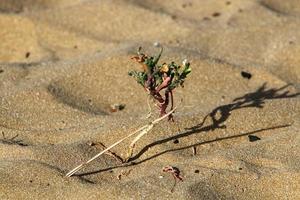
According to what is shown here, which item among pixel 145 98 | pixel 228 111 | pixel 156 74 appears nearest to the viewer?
pixel 156 74

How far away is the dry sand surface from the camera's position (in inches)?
97.6

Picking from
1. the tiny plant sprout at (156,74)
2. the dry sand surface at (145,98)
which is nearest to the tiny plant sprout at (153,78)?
the tiny plant sprout at (156,74)

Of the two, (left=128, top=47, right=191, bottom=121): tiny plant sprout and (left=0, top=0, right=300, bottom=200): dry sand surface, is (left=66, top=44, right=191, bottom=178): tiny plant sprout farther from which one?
(left=0, top=0, right=300, bottom=200): dry sand surface

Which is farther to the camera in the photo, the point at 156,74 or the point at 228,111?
the point at 228,111

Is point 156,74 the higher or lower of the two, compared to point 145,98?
higher

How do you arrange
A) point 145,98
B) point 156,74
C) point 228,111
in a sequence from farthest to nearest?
point 145,98 → point 228,111 → point 156,74

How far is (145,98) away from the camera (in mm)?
3137

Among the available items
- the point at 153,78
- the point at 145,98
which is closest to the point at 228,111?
the point at 145,98

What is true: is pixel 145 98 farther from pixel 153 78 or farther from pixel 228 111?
pixel 153 78

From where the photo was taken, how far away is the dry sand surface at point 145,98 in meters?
2.48

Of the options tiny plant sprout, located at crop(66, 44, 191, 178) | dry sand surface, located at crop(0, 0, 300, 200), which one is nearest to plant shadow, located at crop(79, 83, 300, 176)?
dry sand surface, located at crop(0, 0, 300, 200)

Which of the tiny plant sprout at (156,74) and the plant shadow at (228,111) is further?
the plant shadow at (228,111)

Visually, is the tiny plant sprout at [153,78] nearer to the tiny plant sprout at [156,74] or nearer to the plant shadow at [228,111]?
the tiny plant sprout at [156,74]

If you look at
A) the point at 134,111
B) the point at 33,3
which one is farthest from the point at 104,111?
the point at 33,3
